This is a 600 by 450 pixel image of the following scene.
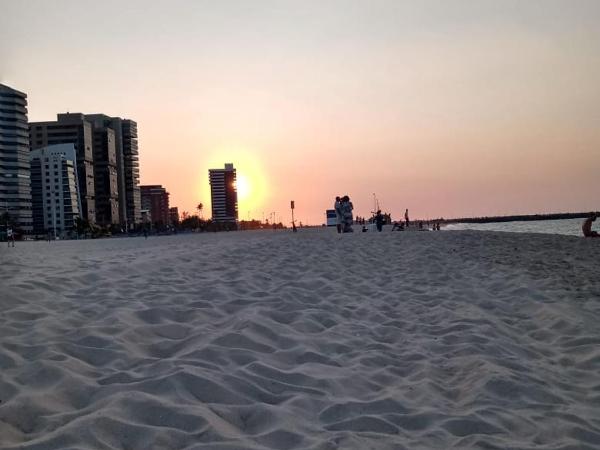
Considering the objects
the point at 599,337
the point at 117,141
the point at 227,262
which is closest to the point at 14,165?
the point at 117,141

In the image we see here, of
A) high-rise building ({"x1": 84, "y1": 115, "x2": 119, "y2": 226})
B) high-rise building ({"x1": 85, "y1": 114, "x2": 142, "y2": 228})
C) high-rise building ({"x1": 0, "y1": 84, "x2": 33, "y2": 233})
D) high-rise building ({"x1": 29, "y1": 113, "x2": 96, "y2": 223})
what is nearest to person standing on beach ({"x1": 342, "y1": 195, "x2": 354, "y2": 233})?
high-rise building ({"x1": 0, "y1": 84, "x2": 33, "y2": 233})

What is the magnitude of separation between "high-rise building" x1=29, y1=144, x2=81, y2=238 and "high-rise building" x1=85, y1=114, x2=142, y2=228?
2735cm

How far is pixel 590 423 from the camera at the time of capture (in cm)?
303

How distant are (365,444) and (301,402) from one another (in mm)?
640

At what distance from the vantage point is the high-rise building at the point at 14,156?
10419cm

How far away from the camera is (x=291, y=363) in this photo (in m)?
4.08

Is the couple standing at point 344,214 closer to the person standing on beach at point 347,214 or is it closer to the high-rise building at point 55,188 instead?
the person standing on beach at point 347,214

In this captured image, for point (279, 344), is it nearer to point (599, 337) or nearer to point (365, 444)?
point (365, 444)

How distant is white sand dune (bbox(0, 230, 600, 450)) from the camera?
111 inches

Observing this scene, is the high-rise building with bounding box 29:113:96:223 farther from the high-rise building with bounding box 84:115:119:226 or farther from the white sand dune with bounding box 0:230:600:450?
the white sand dune with bounding box 0:230:600:450

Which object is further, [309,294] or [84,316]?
[309,294]

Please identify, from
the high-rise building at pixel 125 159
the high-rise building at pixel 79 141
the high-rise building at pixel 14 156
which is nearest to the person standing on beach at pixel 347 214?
the high-rise building at pixel 14 156

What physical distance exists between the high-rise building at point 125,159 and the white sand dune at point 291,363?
153872 millimetres

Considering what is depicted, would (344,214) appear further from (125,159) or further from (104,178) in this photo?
(125,159)
